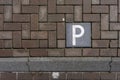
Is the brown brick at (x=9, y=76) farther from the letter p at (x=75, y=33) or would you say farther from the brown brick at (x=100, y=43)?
the brown brick at (x=100, y=43)

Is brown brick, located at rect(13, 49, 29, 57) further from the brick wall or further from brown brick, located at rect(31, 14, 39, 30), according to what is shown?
brown brick, located at rect(31, 14, 39, 30)

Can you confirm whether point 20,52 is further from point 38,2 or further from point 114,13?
point 114,13

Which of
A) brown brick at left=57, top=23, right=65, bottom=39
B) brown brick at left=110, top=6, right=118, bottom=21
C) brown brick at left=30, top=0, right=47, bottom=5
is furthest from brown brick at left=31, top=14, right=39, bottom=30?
brown brick at left=110, top=6, right=118, bottom=21

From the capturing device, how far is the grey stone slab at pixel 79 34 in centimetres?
654

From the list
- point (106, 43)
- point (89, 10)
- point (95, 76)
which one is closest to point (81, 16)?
point (89, 10)

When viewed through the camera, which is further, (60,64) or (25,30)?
(25,30)

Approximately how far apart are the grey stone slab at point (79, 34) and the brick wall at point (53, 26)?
0.18 feet

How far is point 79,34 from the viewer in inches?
257

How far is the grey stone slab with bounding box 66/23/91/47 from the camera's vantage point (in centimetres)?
654

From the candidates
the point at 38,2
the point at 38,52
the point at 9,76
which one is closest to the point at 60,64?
the point at 38,52

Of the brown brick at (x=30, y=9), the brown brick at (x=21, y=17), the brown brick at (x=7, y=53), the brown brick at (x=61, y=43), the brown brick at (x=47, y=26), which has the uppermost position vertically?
the brown brick at (x=30, y=9)

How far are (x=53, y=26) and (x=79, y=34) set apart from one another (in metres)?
0.44

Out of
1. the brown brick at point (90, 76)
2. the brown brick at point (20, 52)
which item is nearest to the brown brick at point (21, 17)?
the brown brick at point (20, 52)

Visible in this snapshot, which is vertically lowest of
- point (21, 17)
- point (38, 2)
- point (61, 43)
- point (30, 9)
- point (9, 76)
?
point (9, 76)
